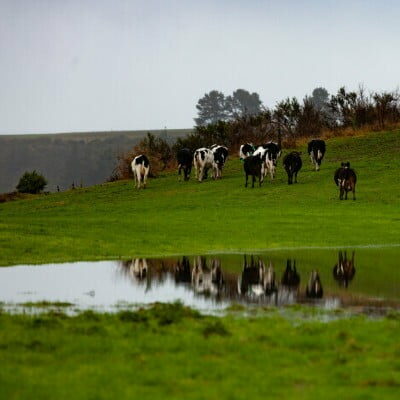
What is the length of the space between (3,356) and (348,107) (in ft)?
218

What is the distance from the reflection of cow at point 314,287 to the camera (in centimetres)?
1764

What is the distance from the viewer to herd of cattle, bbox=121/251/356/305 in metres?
17.9

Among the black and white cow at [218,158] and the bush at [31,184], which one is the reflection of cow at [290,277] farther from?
the bush at [31,184]

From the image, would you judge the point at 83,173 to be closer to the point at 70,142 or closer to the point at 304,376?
the point at 70,142

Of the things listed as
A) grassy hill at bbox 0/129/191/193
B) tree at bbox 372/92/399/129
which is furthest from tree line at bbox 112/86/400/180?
grassy hill at bbox 0/129/191/193

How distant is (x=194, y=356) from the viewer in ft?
37.0

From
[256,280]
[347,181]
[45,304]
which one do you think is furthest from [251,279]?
[347,181]

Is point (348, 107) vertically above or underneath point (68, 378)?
above

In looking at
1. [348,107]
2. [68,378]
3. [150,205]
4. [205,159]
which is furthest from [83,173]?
[68,378]

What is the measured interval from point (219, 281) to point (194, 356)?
28.8 feet

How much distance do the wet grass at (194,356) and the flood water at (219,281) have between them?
223 centimetres

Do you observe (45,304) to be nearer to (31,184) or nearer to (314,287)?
(314,287)

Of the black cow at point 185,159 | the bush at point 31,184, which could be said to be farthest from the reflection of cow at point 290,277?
the bush at point 31,184

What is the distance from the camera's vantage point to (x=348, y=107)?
7575 cm
